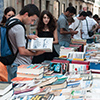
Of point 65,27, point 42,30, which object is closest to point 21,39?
point 42,30

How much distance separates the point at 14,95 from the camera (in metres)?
1.86

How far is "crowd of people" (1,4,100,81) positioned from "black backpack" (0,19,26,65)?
0.05 m

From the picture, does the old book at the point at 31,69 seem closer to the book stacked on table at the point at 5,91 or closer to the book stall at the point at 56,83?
the book stall at the point at 56,83

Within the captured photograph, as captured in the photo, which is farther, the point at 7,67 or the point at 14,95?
the point at 7,67

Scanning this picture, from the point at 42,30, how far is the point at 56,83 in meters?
2.48

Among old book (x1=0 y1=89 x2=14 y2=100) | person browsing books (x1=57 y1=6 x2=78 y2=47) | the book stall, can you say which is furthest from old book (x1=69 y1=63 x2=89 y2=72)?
person browsing books (x1=57 y1=6 x2=78 y2=47)

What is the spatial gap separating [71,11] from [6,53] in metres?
2.71

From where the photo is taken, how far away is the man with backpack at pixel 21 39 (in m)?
2.81

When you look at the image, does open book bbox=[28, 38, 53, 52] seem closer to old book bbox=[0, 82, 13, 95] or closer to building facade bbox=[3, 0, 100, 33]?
old book bbox=[0, 82, 13, 95]

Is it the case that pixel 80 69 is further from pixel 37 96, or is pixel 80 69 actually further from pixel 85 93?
pixel 37 96

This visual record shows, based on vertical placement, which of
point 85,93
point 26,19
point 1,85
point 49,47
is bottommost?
point 85,93

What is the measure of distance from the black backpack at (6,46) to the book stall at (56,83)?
31cm

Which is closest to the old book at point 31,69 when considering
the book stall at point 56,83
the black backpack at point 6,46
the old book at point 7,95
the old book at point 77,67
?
the book stall at point 56,83

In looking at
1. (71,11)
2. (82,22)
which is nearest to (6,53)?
(71,11)
